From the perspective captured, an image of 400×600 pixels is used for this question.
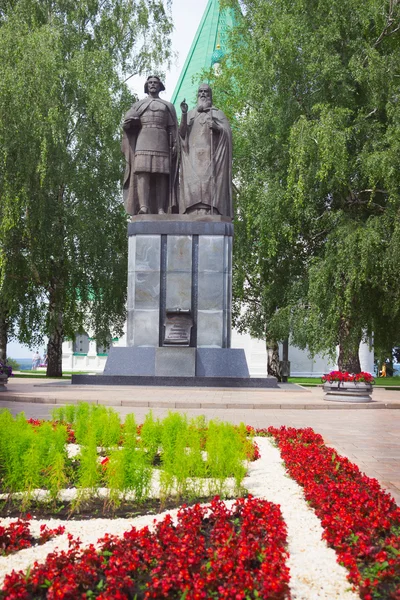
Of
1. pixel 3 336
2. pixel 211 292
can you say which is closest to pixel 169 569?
pixel 211 292

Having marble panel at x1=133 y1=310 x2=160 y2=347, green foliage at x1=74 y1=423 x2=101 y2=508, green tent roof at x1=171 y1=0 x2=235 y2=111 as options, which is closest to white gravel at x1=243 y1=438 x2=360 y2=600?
green foliage at x1=74 y1=423 x2=101 y2=508

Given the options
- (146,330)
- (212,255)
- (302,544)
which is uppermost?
(212,255)

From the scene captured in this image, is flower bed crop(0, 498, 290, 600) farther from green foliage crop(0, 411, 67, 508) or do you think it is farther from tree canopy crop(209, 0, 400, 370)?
tree canopy crop(209, 0, 400, 370)

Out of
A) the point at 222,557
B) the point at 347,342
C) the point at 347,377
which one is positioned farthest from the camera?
the point at 347,342

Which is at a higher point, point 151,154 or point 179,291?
point 151,154

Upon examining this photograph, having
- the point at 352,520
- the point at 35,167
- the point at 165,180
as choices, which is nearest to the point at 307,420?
the point at 352,520

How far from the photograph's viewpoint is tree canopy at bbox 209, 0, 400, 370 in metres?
20.0

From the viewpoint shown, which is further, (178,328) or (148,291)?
(148,291)

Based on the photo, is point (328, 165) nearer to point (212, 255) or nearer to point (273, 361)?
point (212, 255)

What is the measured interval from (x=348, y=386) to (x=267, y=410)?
2.72 meters

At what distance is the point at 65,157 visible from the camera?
25.2 meters

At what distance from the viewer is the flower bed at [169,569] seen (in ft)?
9.62

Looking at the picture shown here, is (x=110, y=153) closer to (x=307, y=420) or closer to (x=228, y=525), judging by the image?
(x=307, y=420)

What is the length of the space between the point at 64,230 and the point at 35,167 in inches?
118
